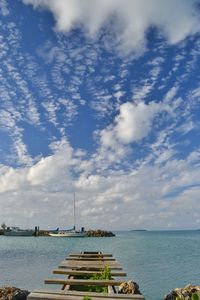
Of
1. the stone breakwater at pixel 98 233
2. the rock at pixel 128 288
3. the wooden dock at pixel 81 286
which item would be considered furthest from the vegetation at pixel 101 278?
the stone breakwater at pixel 98 233

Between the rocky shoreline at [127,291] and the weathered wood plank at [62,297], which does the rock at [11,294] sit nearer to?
the rocky shoreline at [127,291]

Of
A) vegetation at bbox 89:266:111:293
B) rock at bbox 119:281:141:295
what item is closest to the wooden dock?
vegetation at bbox 89:266:111:293

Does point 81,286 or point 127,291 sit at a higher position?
point 81,286

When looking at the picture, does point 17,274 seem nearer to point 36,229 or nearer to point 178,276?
A: point 178,276

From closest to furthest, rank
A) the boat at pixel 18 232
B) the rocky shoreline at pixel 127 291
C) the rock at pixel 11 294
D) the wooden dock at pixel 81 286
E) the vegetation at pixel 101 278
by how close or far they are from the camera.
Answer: the wooden dock at pixel 81 286 → the vegetation at pixel 101 278 → the rocky shoreline at pixel 127 291 → the rock at pixel 11 294 → the boat at pixel 18 232

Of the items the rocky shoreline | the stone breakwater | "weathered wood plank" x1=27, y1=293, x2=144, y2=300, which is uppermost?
the stone breakwater

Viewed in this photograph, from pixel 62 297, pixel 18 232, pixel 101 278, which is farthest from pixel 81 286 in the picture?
pixel 18 232

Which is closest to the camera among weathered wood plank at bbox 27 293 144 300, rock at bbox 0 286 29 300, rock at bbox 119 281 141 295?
weathered wood plank at bbox 27 293 144 300

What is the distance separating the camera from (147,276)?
111ft

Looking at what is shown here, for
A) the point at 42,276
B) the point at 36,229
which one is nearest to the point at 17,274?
the point at 42,276

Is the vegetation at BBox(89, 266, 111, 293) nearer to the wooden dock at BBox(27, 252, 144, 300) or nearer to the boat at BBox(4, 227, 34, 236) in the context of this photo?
the wooden dock at BBox(27, 252, 144, 300)

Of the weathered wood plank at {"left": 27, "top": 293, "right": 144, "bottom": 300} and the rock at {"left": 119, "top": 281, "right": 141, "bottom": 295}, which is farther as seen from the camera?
the rock at {"left": 119, "top": 281, "right": 141, "bottom": 295}

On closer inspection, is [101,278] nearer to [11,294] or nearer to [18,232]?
[11,294]

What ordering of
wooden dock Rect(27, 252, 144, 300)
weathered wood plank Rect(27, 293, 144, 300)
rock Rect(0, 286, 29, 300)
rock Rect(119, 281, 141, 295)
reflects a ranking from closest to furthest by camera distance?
weathered wood plank Rect(27, 293, 144, 300), wooden dock Rect(27, 252, 144, 300), rock Rect(119, 281, 141, 295), rock Rect(0, 286, 29, 300)
